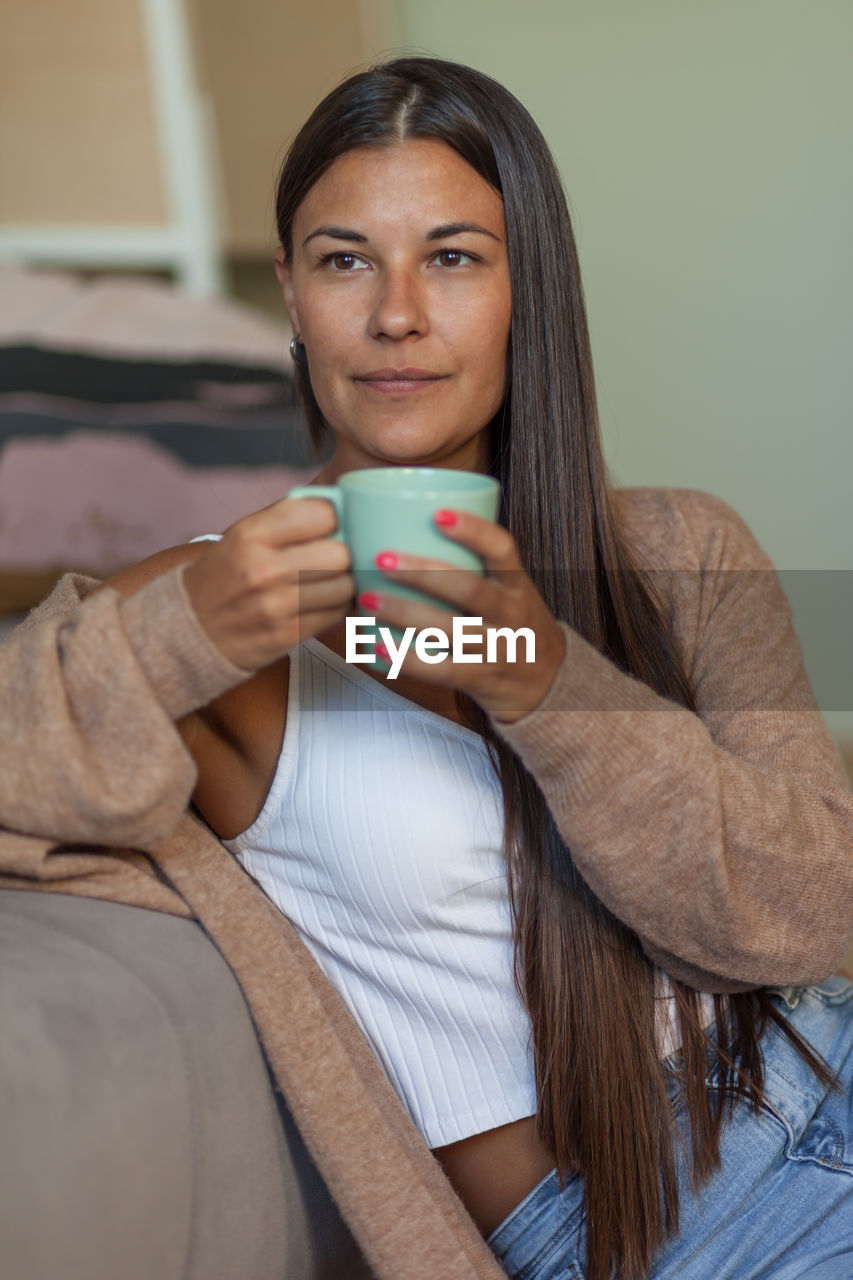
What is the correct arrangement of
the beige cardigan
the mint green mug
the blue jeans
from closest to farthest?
1. the mint green mug
2. the beige cardigan
3. the blue jeans

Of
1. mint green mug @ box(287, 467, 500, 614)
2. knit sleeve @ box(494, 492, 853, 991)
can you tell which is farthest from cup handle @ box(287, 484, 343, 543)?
Answer: knit sleeve @ box(494, 492, 853, 991)

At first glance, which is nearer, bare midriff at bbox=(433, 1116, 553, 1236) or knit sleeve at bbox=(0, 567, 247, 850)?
knit sleeve at bbox=(0, 567, 247, 850)

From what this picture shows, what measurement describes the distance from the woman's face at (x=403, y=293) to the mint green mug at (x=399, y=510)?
0.86 feet

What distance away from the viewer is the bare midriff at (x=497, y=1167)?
91cm

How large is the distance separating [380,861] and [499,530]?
1.07 feet

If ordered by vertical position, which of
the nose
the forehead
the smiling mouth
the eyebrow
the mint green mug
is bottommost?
the mint green mug

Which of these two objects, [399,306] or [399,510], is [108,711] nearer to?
[399,510]

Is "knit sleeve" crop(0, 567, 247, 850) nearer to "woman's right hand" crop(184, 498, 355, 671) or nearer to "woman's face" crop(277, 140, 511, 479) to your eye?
"woman's right hand" crop(184, 498, 355, 671)

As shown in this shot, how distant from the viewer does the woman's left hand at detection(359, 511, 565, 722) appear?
24.0 inches

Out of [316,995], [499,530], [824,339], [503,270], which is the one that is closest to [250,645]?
[499,530]

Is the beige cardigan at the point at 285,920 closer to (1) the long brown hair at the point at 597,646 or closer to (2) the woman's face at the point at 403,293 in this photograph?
(1) the long brown hair at the point at 597,646

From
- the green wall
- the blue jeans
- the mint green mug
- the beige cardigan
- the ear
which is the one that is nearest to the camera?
the mint green mug

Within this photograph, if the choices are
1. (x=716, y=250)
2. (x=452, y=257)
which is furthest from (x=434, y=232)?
(x=716, y=250)

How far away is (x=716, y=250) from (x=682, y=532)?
5.92 feet
